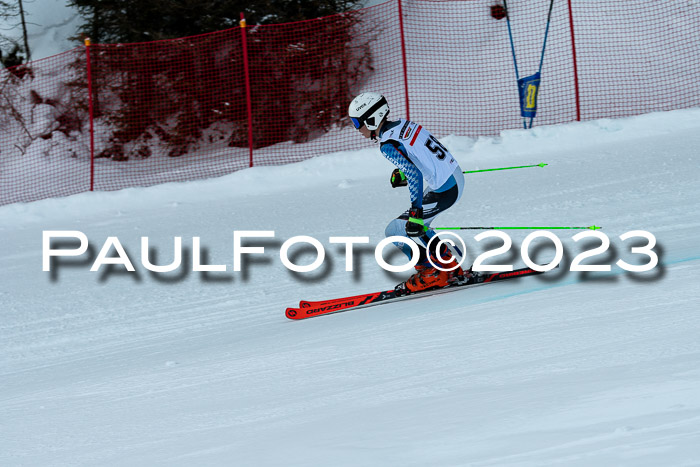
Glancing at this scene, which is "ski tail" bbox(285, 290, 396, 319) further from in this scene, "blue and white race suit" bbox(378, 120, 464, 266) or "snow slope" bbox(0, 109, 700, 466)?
"blue and white race suit" bbox(378, 120, 464, 266)

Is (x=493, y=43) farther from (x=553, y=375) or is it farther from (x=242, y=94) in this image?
(x=553, y=375)

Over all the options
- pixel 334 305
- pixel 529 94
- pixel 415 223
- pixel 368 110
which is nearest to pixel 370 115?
pixel 368 110

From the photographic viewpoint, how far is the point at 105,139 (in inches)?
506

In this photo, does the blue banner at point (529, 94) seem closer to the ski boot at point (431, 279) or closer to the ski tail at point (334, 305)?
the ski boot at point (431, 279)

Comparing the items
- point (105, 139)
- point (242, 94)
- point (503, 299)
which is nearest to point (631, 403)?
point (503, 299)

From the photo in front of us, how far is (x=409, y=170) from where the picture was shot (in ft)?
16.6

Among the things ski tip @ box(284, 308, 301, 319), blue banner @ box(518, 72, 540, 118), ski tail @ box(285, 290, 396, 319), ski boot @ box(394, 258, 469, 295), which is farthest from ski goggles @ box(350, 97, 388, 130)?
blue banner @ box(518, 72, 540, 118)

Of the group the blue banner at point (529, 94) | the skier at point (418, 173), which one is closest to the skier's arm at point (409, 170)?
the skier at point (418, 173)

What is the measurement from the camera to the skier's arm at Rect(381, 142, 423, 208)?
504cm

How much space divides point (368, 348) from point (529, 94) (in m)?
7.22

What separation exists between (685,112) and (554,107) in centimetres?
243

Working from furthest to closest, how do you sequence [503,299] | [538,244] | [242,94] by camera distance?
[242,94] → [538,244] → [503,299]

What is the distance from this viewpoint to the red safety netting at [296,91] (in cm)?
1212

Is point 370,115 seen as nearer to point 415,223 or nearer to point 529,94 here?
point 415,223
